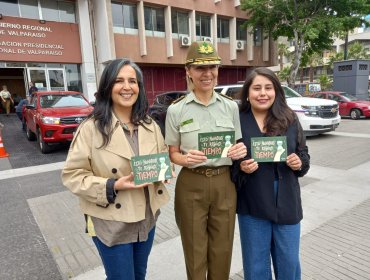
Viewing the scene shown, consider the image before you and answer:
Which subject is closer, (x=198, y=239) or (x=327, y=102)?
(x=198, y=239)

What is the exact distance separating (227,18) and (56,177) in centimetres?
2003

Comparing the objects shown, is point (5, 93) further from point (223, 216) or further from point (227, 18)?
point (223, 216)

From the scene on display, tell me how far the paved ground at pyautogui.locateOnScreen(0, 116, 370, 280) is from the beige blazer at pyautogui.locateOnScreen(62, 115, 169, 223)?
1.39m

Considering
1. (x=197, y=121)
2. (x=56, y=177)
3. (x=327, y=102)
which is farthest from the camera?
(x=327, y=102)

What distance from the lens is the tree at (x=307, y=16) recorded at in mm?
17281

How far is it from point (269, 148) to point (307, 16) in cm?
1958

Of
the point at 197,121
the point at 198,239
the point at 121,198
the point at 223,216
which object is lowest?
the point at 198,239

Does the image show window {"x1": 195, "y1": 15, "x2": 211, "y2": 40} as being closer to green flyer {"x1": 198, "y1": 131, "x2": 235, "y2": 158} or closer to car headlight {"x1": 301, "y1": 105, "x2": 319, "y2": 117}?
car headlight {"x1": 301, "y1": 105, "x2": 319, "y2": 117}

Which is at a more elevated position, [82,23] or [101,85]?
[82,23]

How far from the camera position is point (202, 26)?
21297 mm

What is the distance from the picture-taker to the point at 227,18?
2259 centimetres

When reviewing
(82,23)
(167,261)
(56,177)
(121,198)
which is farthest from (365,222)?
(82,23)

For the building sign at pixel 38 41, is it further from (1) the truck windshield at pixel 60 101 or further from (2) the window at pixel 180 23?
(1) the truck windshield at pixel 60 101

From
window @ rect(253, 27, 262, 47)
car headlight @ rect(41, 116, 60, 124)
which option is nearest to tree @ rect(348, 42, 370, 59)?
window @ rect(253, 27, 262, 47)
